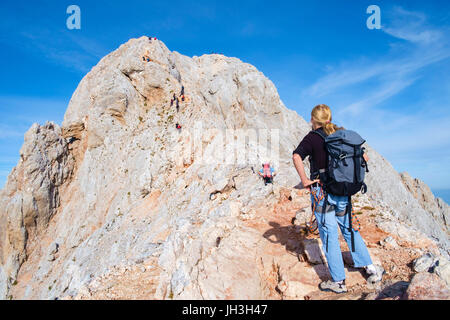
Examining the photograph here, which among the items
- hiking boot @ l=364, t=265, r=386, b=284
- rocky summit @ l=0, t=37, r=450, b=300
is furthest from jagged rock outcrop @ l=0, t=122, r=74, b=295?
hiking boot @ l=364, t=265, r=386, b=284

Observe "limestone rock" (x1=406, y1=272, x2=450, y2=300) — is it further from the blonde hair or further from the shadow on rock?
the blonde hair

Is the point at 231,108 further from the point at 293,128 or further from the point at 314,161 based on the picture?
the point at 314,161

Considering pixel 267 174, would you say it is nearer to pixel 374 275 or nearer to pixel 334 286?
pixel 374 275

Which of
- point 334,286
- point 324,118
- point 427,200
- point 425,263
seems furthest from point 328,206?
point 427,200

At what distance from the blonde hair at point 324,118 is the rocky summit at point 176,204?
9.31 ft

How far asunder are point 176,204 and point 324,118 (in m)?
13.5

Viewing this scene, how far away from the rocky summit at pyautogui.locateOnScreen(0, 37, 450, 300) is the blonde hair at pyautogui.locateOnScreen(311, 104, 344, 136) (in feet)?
9.31

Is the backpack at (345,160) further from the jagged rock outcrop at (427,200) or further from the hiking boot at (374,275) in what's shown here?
the jagged rock outcrop at (427,200)

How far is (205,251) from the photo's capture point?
6.57 m

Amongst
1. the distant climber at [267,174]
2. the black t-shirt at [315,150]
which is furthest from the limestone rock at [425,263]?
the distant climber at [267,174]

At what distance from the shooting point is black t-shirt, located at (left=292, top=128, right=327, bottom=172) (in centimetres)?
458

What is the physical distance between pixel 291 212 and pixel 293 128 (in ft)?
135

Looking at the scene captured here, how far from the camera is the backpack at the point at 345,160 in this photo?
4277mm
